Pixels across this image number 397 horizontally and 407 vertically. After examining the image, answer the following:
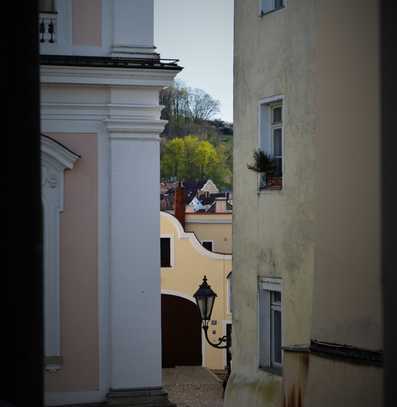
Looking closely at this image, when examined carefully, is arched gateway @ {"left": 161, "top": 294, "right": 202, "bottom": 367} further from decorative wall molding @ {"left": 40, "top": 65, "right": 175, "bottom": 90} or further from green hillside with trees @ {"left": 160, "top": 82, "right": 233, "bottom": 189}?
green hillside with trees @ {"left": 160, "top": 82, "right": 233, "bottom": 189}

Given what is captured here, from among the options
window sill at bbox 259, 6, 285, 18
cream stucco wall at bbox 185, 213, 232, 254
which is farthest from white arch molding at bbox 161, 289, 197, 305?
window sill at bbox 259, 6, 285, 18

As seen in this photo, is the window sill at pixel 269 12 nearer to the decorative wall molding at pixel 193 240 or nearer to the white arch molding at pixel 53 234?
the white arch molding at pixel 53 234

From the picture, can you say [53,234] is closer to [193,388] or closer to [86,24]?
[86,24]

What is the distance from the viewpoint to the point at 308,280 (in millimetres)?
13031

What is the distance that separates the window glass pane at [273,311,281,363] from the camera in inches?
569

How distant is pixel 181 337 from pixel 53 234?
79.3ft

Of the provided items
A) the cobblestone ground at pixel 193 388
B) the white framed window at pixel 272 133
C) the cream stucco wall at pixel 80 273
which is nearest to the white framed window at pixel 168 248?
the cobblestone ground at pixel 193 388

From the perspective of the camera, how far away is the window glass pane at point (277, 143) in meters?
14.4

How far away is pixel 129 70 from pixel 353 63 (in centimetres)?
567

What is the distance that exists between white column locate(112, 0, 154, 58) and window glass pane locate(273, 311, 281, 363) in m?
4.11

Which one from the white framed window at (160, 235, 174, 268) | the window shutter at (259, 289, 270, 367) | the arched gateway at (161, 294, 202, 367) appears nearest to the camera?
the window shutter at (259, 289, 270, 367)

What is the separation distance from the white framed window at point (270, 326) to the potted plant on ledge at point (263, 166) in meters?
1.39

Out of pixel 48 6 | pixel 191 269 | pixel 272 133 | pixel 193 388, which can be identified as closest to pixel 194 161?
pixel 191 269

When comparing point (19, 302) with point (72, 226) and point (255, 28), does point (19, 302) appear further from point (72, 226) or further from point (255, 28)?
point (255, 28)
